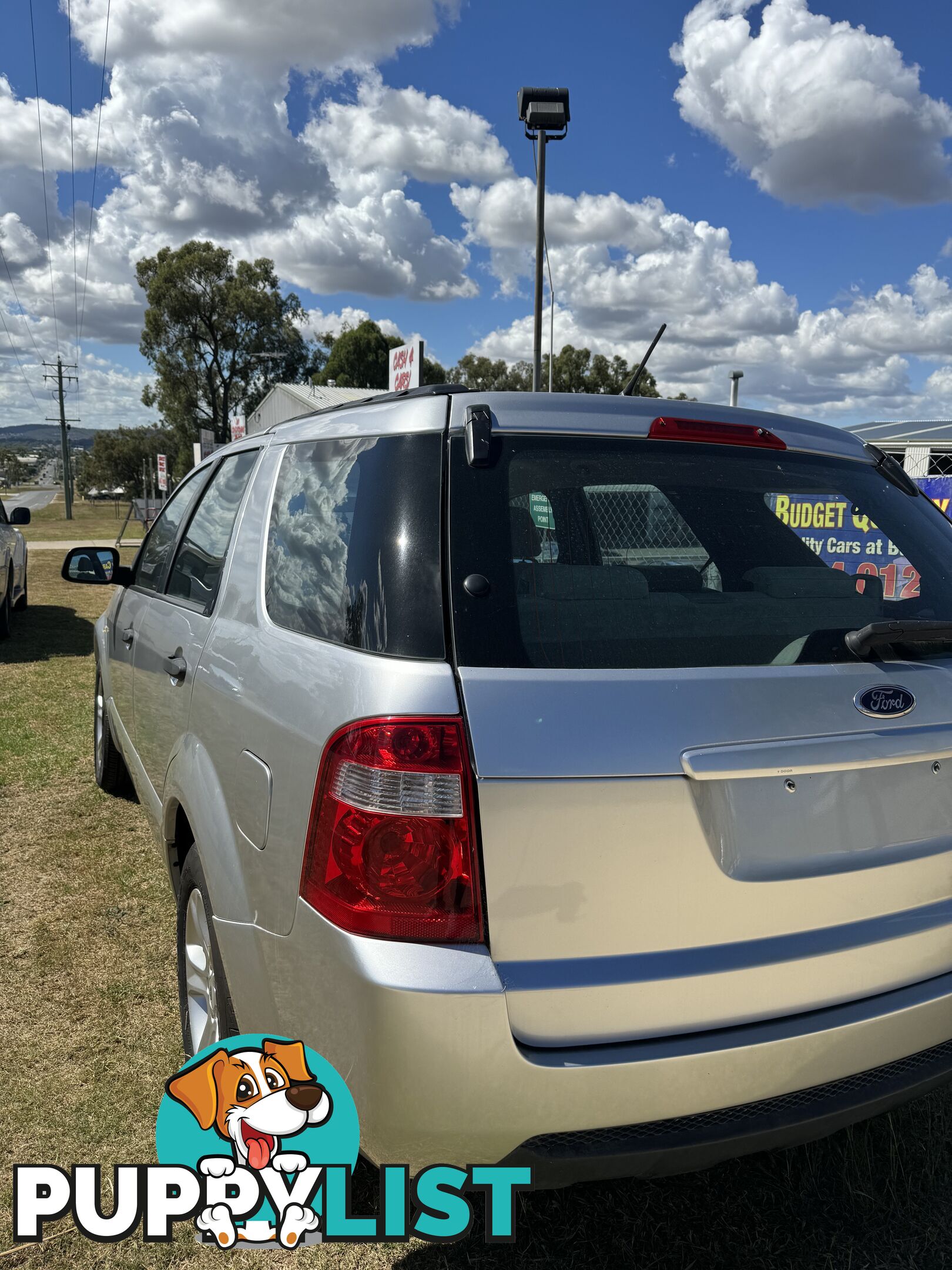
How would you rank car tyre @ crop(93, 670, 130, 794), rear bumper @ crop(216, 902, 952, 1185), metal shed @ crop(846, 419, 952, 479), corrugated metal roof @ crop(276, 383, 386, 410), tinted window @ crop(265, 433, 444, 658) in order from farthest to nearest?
corrugated metal roof @ crop(276, 383, 386, 410) < metal shed @ crop(846, 419, 952, 479) < car tyre @ crop(93, 670, 130, 794) < tinted window @ crop(265, 433, 444, 658) < rear bumper @ crop(216, 902, 952, 1185)

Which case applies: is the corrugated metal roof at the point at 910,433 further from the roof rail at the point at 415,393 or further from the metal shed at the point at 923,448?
the roof rail at the point at 415,393

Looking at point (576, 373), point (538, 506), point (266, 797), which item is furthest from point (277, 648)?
point (576, 373)

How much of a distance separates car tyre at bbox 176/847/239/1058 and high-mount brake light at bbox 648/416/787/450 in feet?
5.01

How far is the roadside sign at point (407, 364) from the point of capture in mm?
10438

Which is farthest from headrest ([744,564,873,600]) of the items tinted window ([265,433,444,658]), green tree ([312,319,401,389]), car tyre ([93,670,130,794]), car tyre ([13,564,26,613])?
green tree ([312,319,401,389])

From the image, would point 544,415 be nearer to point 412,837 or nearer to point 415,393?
point 415,393

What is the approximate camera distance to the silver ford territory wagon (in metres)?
1.65

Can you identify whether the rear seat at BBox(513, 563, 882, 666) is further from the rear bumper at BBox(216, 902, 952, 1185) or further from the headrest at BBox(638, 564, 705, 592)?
the rear bumper at BBox(216, 902, 952, 1185)

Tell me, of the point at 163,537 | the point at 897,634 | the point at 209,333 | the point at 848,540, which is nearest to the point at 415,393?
the point at 897,634

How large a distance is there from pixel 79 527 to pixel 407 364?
33294 mm

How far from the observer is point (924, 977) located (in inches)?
79.5

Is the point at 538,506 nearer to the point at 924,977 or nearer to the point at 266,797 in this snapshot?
the point at 266,797

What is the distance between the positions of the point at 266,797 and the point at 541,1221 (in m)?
1.29

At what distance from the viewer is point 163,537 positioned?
4055mm
